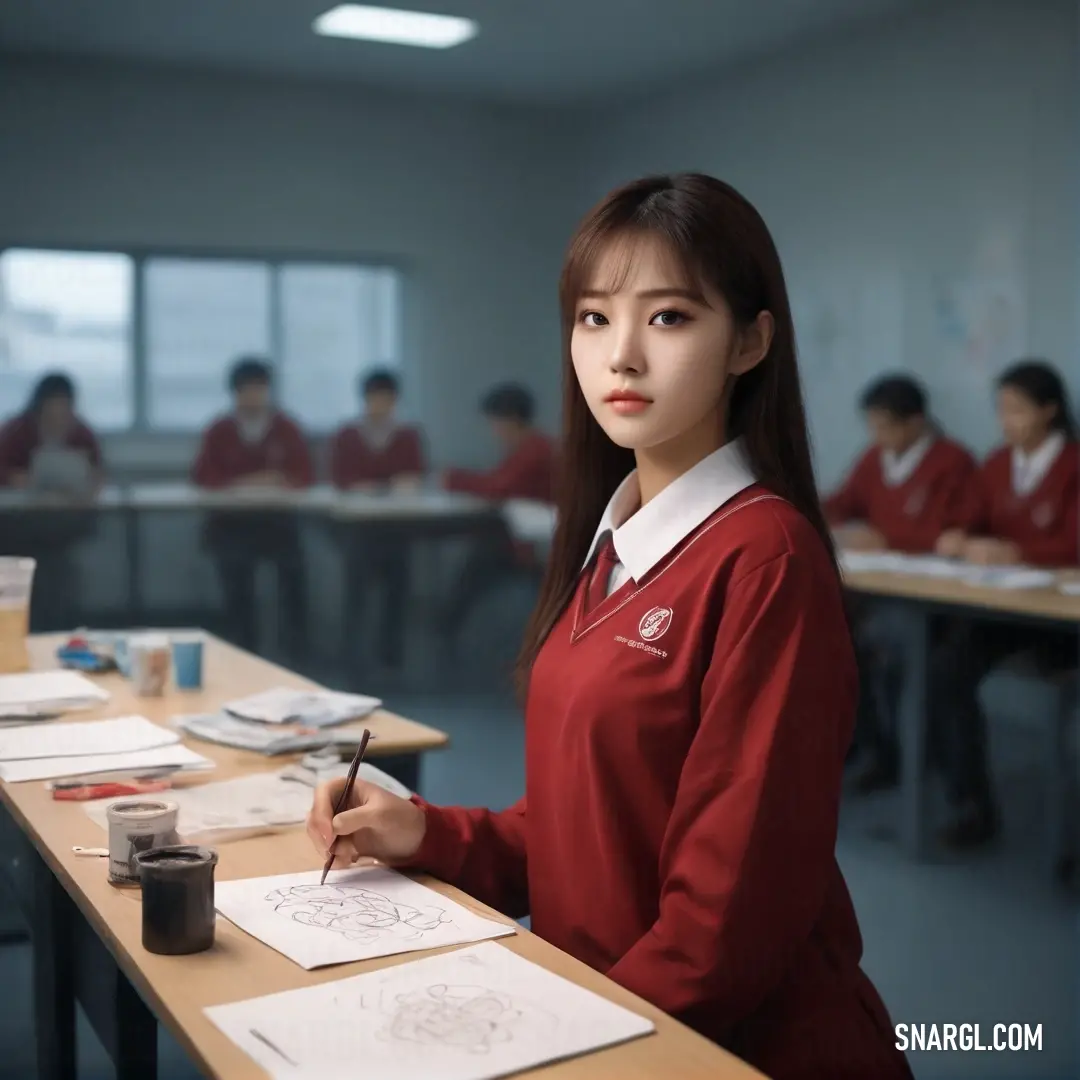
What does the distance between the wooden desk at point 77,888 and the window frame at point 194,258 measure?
3.19 metres

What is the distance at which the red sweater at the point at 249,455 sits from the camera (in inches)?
215

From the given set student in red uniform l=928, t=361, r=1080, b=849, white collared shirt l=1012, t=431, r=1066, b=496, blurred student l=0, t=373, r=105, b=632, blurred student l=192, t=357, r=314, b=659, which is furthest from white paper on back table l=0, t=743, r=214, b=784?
blurred student l=192, t=357, r=314, b=659

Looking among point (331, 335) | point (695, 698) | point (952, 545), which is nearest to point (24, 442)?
point (331, 335)

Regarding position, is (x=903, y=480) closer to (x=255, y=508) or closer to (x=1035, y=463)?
(x=1035, y=463)

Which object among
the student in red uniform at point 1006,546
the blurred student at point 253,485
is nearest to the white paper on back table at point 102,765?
the student in red uniform at point 1006,546

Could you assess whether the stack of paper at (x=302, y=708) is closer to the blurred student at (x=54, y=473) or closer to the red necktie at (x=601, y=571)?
the red necktie at (x=601, y=571)

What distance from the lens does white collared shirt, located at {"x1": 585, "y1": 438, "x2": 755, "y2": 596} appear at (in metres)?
1.18

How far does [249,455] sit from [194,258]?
0.79m

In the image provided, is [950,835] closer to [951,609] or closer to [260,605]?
[951,609]

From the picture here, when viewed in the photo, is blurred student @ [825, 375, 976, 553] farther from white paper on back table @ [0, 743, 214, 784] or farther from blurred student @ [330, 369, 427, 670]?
white paper on back table @ [0, 743, 214, 784]

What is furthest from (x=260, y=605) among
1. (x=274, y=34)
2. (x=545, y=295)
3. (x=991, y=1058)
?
(x=991, y=1058)

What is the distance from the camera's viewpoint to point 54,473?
17.3 feet

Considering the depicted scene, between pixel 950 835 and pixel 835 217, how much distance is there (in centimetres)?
275

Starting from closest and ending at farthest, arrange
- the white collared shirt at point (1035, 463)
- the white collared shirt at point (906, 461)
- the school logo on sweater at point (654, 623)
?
the school logo on sweater at point (654, 623) → the white collared shirt at point (1035, 463) → the white collared shirt at point (906, 461)
